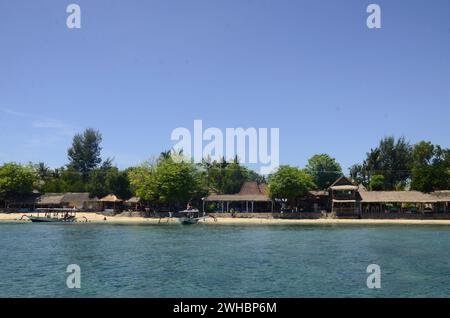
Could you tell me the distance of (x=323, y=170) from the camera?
280 feet

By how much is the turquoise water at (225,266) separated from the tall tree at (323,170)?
4308cm

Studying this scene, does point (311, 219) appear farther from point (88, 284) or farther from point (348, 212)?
point (88, 284)

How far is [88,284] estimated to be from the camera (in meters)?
20.8

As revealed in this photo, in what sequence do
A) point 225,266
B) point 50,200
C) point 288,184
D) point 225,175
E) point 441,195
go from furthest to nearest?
point 225,175 → point 50,200 → point 288,184 → point 441,195 → point 225,266

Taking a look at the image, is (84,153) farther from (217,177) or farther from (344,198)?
(344,198)

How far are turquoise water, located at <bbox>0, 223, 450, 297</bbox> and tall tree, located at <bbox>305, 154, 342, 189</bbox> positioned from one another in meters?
43.1

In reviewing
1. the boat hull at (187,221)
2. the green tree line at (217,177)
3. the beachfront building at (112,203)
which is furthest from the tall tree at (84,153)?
the boat hull at (187,221)

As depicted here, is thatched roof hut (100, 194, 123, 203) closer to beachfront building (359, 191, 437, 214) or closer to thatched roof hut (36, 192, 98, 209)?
thatched roof hut (36, 192, 98, 209)

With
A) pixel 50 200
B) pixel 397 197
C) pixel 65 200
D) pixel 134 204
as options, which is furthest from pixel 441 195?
pixel 50 200

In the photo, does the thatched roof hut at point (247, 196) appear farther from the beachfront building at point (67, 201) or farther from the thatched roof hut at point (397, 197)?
the beachfront building at point (67, 201)

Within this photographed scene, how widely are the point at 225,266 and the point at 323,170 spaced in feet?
207

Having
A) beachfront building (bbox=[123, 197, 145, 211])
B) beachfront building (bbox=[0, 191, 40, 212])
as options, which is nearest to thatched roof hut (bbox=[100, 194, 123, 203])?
beachfront building (bbox=[123, 197, 145, 211])

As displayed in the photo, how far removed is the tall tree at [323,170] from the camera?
84.6m
